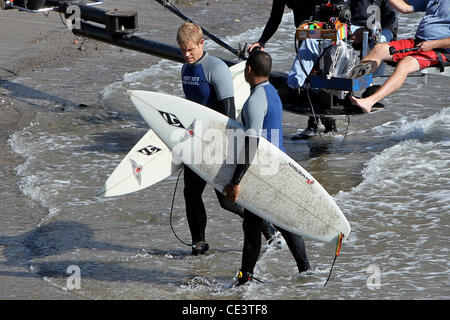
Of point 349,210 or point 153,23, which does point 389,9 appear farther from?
point 153,23

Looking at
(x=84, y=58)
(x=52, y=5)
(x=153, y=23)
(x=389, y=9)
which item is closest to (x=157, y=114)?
(x=389, y=9)

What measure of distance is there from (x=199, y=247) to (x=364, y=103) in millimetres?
2383

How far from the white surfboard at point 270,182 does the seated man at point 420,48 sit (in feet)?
8.32

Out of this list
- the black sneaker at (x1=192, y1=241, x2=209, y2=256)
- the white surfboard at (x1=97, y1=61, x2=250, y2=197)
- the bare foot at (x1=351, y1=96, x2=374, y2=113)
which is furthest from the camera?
the bare foot at (x1=351, y1=96, x2=374, y2=113)

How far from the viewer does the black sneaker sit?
21.5ft

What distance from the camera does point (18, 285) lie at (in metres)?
6.04

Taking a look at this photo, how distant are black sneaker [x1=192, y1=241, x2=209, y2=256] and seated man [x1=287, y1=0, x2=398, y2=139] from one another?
101 inches

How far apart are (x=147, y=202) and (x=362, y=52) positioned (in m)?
2.73

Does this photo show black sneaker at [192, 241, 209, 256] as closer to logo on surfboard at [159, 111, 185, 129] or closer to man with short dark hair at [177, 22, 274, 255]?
man with short dark hair at [177, 22, 274, 255]

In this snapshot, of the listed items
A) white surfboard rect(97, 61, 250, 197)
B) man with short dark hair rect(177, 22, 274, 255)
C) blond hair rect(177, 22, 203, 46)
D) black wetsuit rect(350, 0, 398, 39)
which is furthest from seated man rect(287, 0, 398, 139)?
blond hair rect(177, 22, 203, 46)

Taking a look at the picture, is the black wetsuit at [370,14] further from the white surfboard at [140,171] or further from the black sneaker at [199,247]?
the black sneaker at [199,247]

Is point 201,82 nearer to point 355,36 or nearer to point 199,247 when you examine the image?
point 199,247

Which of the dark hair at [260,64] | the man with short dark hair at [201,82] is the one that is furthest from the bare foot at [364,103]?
the dark hair at [260,64]

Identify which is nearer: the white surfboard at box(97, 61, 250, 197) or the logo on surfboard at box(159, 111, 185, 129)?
the logo on surfboard at box(159, 111, 185, 129)
